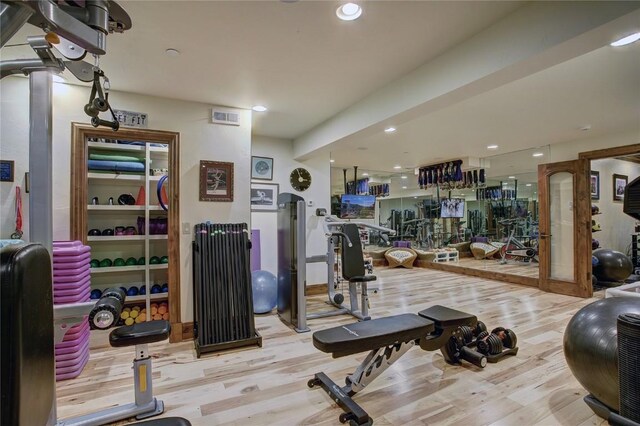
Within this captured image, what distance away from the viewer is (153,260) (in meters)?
3.89

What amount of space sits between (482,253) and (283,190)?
18.9 feet

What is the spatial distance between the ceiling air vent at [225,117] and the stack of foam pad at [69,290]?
192 centimetres

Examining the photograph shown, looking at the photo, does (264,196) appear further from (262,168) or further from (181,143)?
(181,143)

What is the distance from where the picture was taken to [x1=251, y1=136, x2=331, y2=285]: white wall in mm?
5324

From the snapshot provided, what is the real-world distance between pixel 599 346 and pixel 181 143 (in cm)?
405

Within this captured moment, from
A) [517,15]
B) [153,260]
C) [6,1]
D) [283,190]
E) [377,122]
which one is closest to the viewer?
[6,1]

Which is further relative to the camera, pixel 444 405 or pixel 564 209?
pixel 564 209

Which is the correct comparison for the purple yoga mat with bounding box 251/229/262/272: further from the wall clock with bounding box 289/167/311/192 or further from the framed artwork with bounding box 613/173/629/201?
the framed artwork with bounding box 613/173/629/201

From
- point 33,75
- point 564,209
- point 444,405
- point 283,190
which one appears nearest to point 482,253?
point 564,209

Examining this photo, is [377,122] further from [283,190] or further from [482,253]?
[482,253]

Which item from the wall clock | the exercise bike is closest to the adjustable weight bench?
the wall clock

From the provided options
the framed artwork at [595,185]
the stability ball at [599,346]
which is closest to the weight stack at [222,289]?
the stability ball at [599,346]

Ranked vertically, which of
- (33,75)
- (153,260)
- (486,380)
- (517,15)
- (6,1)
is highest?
(517,15)

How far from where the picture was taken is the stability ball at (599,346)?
1.93 meters
